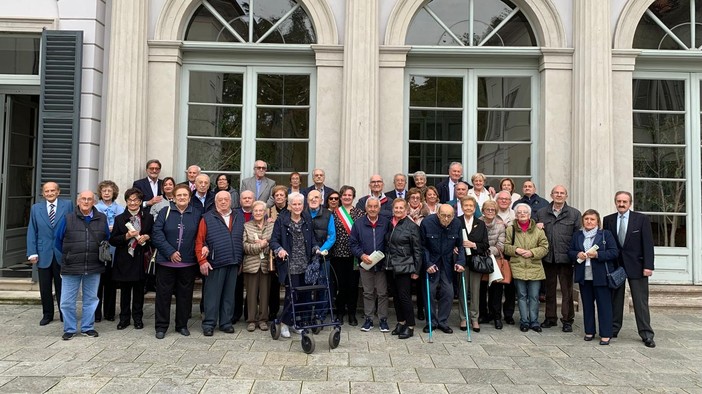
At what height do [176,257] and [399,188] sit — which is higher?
[399,188]

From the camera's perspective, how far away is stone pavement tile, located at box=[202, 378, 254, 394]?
443 cm

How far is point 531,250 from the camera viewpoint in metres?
6.65

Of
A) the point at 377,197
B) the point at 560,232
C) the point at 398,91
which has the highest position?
the point at 398,91

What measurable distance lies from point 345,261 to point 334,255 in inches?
7.7

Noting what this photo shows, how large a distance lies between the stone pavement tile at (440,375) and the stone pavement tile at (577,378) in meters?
0.91

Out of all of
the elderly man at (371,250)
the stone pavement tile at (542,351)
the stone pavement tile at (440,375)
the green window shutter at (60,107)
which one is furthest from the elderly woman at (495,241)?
the green window shutter at (60,107)

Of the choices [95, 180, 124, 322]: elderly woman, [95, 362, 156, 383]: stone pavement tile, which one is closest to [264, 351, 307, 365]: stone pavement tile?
[95, 362, 156, 383]: stone pavement tile

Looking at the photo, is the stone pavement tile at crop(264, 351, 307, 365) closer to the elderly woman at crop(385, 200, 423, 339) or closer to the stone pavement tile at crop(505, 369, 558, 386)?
the elderly woman at crop(385, 200, 423, 339)

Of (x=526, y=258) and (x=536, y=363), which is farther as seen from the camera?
(x=526, y=258)

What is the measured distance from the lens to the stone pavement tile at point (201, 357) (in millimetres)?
5219

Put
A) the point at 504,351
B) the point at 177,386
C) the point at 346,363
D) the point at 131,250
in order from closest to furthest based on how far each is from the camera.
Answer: the point at 177,386
the point at 346,363
the point at 504,351
the point at 131,250

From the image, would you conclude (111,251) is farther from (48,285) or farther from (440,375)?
(440,375)

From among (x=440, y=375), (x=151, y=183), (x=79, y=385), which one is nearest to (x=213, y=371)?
(x=79, y=385)

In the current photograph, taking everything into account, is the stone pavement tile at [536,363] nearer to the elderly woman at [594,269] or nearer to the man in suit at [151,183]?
the elderly woman at [594,269]
